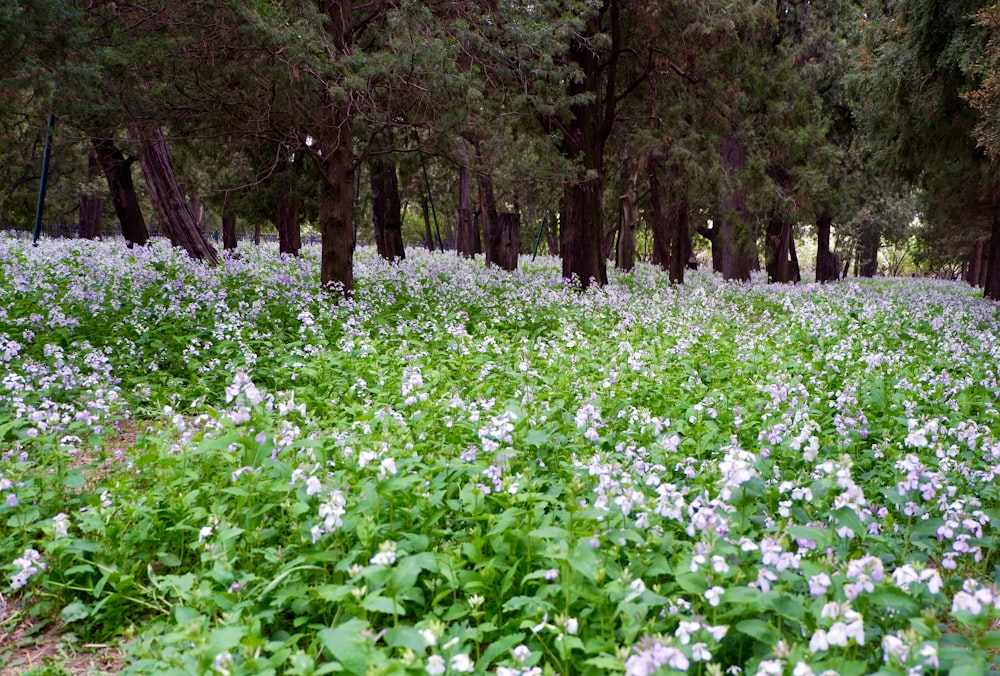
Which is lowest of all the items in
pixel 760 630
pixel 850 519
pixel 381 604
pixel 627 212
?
pixel 760 630

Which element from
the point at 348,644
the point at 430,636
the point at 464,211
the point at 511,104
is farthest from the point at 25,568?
the point at 464,211

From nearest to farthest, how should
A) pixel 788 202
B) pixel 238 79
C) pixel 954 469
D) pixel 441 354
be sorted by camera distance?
1. pixel 954 469
2. pixel 441 354
3. pixel 238 79
4. pixel 788 202

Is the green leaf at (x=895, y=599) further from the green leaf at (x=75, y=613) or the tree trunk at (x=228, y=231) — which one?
the tree trunk at (x=228, y=231)

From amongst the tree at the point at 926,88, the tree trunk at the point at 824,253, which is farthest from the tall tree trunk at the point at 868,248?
the tree at the point at 926,88

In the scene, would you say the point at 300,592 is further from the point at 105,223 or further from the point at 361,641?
the point at 105,223

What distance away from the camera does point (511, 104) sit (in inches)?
467

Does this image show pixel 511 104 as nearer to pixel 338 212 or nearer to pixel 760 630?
pixel 338 212

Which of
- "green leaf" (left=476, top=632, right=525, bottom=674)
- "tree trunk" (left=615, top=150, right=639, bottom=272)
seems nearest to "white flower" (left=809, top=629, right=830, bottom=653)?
"green leaf" (left=476, top=632, right=525, bottom=674)

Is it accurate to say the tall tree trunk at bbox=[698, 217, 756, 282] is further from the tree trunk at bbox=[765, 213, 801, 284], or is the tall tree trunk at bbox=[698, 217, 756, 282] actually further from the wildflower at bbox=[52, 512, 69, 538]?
the wildflower at bbox=[52, 512, 69, 538]

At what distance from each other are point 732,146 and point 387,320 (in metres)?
13.8

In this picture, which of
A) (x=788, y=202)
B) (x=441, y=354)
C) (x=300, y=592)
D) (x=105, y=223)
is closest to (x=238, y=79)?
(x=441, y=354)

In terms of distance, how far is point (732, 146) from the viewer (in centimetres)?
1967

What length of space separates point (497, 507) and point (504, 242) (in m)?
15.7

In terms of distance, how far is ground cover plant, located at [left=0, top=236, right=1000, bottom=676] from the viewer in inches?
103
